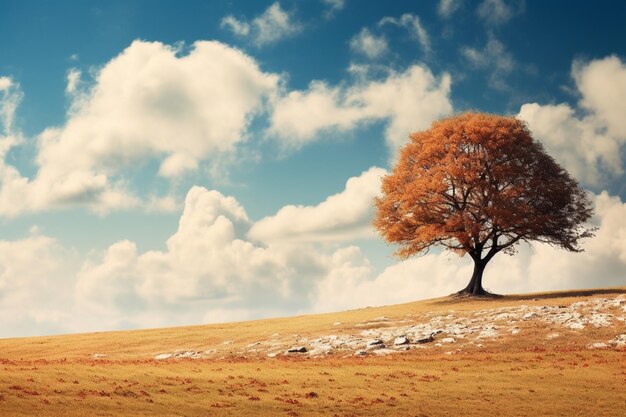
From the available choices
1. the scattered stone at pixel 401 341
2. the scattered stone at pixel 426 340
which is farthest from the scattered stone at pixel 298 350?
the scattered stone at pixel 426 340

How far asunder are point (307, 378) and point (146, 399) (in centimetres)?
1000

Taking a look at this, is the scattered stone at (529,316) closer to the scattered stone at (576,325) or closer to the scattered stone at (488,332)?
the scattered stone at (576,325)

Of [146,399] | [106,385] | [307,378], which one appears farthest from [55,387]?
[307,378]

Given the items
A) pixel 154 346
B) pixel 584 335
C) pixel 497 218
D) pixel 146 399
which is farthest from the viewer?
pixel 497 218

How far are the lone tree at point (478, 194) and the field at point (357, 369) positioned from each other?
15.1 metres

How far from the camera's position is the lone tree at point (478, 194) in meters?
73.3

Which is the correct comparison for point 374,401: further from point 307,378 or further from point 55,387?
point 55,387

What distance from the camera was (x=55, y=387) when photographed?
27.2 metres

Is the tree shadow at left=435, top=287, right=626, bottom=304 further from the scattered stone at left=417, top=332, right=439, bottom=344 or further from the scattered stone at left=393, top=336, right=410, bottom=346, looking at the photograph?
the scattered stone at left=393, top=336, right=410, bottom=346

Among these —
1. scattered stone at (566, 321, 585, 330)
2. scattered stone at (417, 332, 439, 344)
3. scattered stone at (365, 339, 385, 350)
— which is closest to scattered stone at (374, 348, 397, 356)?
scattered stone at (365, 339, 385, 350)

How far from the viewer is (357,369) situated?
36469mm

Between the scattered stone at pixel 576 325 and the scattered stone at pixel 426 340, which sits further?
the scattered stone at pixel 576 325

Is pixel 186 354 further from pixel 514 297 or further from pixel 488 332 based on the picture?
pixel 514 297

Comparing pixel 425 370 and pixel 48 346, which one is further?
pixel 48 346
